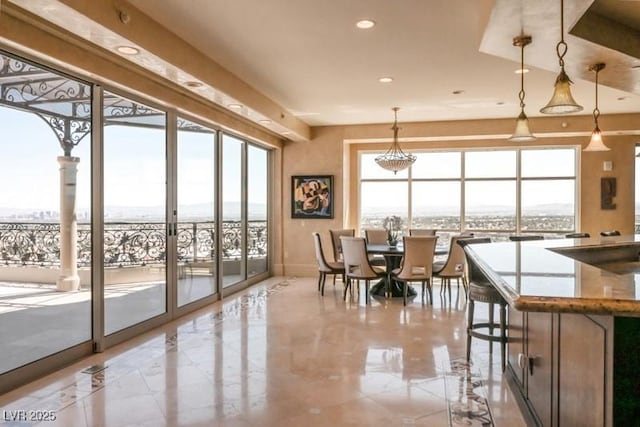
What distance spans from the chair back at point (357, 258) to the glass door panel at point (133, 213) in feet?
8.70

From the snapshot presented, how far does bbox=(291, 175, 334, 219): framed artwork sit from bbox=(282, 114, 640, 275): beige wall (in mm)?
120

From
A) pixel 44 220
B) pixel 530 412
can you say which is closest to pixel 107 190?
pixel 44 220

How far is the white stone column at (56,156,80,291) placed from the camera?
3.90 metres

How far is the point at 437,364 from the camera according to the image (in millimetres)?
3904

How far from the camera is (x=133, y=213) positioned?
486cm

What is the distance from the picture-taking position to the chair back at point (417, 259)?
631 cm

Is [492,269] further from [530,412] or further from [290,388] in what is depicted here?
[290,388]

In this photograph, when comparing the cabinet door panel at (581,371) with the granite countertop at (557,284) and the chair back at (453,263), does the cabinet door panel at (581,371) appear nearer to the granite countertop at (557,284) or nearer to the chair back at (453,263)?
the granite countertop at (557,284)

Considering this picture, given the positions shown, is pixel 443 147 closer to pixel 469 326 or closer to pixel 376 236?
pixel 376 236

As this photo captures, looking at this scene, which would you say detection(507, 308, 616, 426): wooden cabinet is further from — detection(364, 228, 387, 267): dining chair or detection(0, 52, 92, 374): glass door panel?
detection(364, 228, 387, 267): dining chair

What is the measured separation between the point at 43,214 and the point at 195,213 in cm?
239

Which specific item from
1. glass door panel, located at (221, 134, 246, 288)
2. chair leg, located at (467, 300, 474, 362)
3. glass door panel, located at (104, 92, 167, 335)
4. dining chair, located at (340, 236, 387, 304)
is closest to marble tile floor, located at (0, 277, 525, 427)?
chair leg, located at (467, 300, 474, 362)

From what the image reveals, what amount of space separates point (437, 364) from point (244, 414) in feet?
5.93

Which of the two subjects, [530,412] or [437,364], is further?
[437,364]
